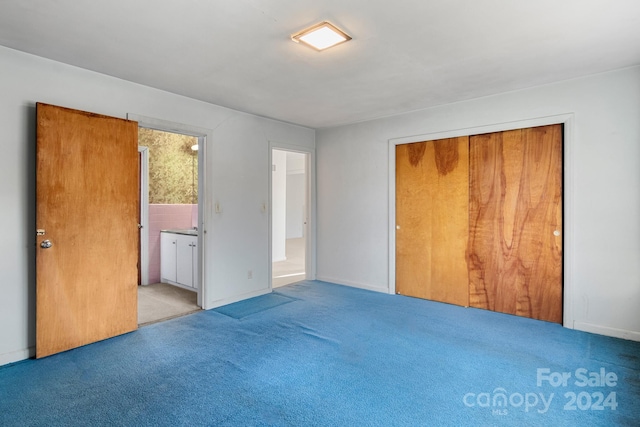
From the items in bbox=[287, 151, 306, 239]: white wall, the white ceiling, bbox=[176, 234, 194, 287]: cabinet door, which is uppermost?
the white ceiling

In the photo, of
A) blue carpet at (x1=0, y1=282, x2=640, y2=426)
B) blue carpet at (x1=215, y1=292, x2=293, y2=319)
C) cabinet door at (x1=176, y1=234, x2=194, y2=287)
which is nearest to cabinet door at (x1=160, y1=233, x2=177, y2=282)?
cabinet door at (x1=176, y1=234, x2=194, y2=287)

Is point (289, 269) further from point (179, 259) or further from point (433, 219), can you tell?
point (433, 219)

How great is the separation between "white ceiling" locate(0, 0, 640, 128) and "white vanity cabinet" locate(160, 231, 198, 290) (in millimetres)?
2100

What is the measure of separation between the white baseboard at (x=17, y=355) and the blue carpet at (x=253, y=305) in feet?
5.57

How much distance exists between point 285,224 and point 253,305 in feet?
14.1

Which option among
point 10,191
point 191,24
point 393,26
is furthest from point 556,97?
point 10,191

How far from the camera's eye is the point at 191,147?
5773 mm

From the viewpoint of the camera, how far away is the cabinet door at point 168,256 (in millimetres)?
5039

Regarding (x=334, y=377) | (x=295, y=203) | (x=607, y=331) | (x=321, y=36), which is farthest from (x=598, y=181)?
(x=295, y=203)

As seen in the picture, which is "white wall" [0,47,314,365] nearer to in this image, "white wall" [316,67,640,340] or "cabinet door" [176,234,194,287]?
"cabinet door" [176,234,194,287]

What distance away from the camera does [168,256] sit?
16.9 ft

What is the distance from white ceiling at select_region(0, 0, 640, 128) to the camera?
6.88 feet

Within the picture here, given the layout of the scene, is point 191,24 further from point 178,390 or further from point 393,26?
point 178,390

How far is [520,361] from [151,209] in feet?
16.7
